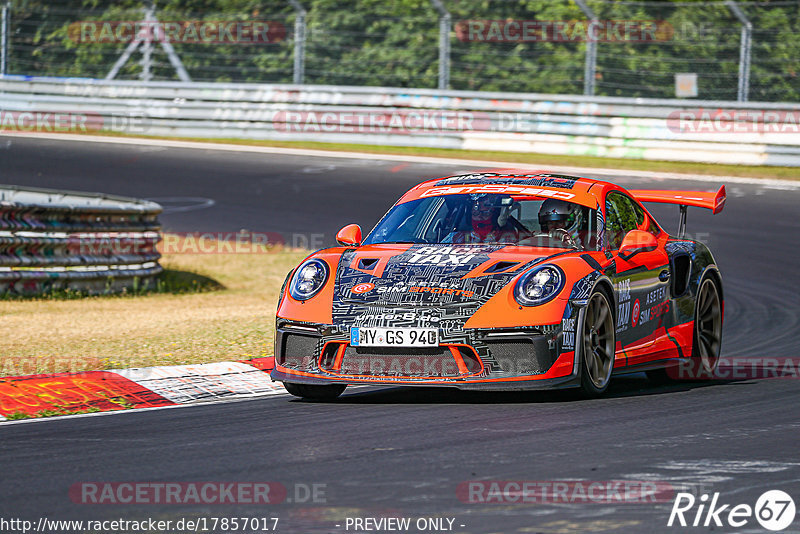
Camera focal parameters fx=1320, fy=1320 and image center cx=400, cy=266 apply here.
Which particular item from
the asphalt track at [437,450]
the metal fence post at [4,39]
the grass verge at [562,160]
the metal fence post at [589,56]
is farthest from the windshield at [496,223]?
the metal fence post at [4,39]

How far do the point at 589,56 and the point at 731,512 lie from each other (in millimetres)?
17995

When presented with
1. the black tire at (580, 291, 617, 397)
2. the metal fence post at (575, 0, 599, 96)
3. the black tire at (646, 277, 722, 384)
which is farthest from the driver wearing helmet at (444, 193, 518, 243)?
the metal fence post at (575, 0, 599, 96)

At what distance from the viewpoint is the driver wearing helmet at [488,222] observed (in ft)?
26.0

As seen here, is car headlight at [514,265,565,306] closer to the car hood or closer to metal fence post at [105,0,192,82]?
the car hood

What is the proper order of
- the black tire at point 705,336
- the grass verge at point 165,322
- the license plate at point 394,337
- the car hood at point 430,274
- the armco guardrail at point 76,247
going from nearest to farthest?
the license plate at point 394,337, the car hood at point 430,274, the black tire at point 705,336, the grass verge at point 165,322, the armco guardrail at point 76,247

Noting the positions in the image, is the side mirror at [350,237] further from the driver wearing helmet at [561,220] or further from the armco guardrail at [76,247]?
the armco guardrail at [76,247]

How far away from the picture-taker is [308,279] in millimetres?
7461

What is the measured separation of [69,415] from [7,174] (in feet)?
46.7

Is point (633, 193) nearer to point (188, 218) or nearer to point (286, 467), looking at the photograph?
point (286, 467)

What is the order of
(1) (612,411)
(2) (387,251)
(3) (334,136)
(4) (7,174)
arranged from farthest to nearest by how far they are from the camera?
(3) (334,136) → (4) (7,174) → (2) (387,251) → (1) (612,411)

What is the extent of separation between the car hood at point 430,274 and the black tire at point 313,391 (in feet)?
1.94

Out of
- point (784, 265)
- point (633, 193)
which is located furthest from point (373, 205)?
point (633, 193)

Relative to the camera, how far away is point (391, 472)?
5.38 meters

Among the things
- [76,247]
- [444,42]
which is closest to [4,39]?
[444,42]
